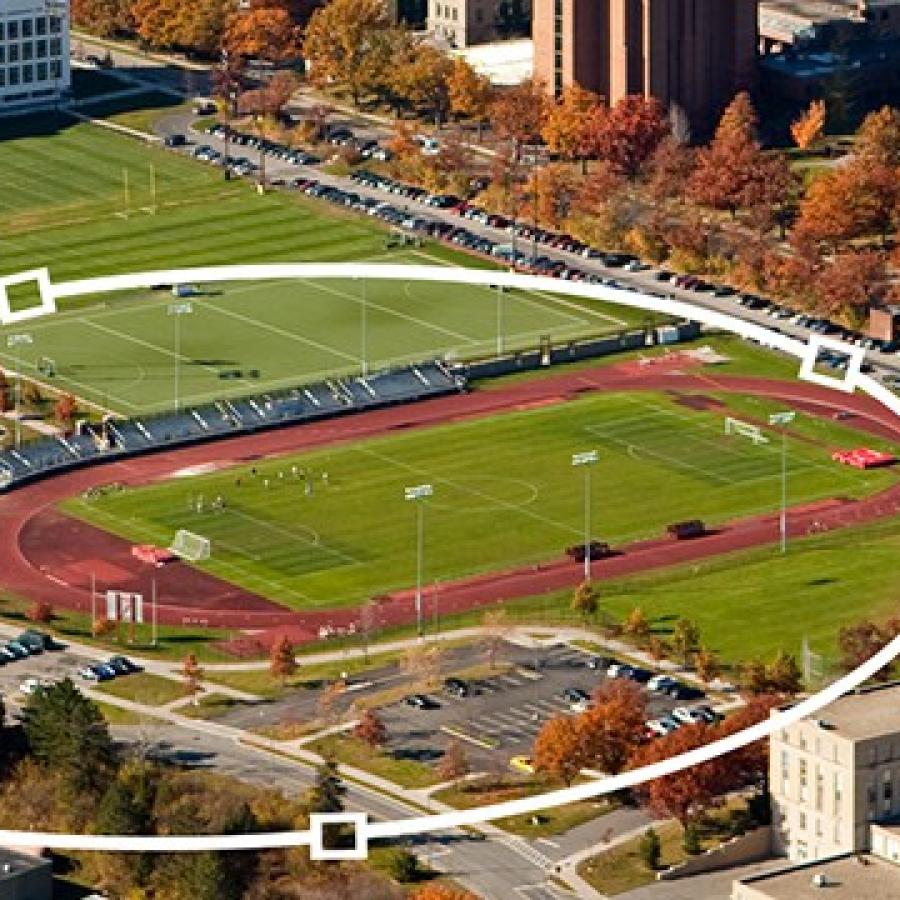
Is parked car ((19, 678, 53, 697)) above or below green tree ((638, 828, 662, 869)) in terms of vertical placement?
below

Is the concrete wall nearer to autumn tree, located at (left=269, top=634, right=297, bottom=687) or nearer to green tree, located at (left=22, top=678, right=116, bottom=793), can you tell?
green tree, located at (left=22, top=678, right=116, bottom=793)

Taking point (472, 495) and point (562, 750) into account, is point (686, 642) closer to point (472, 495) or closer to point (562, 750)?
point (562, 750)

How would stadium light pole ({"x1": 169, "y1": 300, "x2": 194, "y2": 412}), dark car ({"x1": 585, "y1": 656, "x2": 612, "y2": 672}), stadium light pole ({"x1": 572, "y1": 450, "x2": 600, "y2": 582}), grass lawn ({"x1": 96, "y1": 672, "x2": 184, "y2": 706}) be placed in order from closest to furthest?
grass lawn ({"x1": 96, "y1": 672, "x2": 184, "y2": 706}) → dark car ({"x1": 585, "y1": 656, "x2": 612, "y2": 672}) → stadium light pole ({"x1": 572, "y1": 450, "x2": 600, "y2": 582}) → stadium light pole ({"x1": 169, "y1": 300, "x2": 194, "y2": 412})

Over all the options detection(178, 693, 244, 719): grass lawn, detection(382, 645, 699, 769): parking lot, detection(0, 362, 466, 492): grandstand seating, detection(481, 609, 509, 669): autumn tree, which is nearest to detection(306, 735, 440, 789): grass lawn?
detection(382, 645, 699, 769): parking lot

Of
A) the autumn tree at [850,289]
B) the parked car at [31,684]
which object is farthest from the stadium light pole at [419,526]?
the autumn tree at [850,289]

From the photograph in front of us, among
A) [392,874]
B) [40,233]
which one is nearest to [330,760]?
[392,874]

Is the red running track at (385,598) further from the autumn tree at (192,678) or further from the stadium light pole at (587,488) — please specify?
the autumn tree at (192,678)
